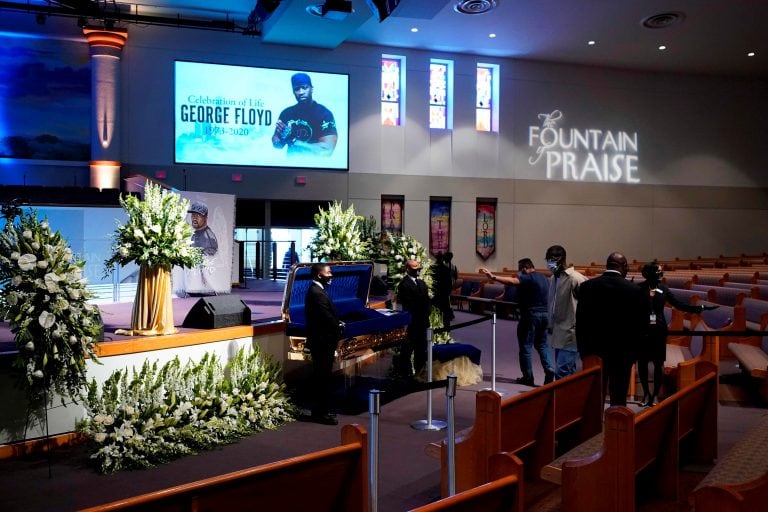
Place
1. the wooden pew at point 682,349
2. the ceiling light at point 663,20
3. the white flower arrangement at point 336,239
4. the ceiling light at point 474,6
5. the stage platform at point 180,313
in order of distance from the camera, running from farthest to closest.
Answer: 1. the ceiling light at point 663,20
2. the ceiling light at point 474,6
3. the white flower arrangement at point 336,239
4. the wooden pew at point 682,349
5. the stage platform at point 180,313

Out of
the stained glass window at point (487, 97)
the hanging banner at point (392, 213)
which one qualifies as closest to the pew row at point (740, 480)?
the hanging banner at point (392, 213)

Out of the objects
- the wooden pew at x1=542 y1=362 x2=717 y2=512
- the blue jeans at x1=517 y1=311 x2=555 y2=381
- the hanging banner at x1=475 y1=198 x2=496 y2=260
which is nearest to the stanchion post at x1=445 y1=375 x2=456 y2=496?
the wooden pew at x1=542 y1=362 x2=717 y2=512

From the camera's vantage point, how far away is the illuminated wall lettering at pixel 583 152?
18375mm

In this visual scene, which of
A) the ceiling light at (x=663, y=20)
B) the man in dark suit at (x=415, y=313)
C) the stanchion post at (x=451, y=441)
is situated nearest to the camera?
the stanchion post at (x=451, y=441)

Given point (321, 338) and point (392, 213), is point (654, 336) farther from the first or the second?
point (392, 213)

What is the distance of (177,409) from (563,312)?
3.59 meters

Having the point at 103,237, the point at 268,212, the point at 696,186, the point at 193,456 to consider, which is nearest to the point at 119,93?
the point at 268,212

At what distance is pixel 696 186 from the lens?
20.0m

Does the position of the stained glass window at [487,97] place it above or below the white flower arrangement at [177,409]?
above

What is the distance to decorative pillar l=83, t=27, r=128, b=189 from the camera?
1388cm

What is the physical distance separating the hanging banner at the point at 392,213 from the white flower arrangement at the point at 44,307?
12306mm

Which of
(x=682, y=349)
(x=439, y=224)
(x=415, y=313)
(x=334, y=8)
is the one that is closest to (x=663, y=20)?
(x=439, y=224)

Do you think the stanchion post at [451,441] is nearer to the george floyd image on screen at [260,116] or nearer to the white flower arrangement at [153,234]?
the white flower arrangement at [153,234]

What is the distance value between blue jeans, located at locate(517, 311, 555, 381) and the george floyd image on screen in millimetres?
9357
